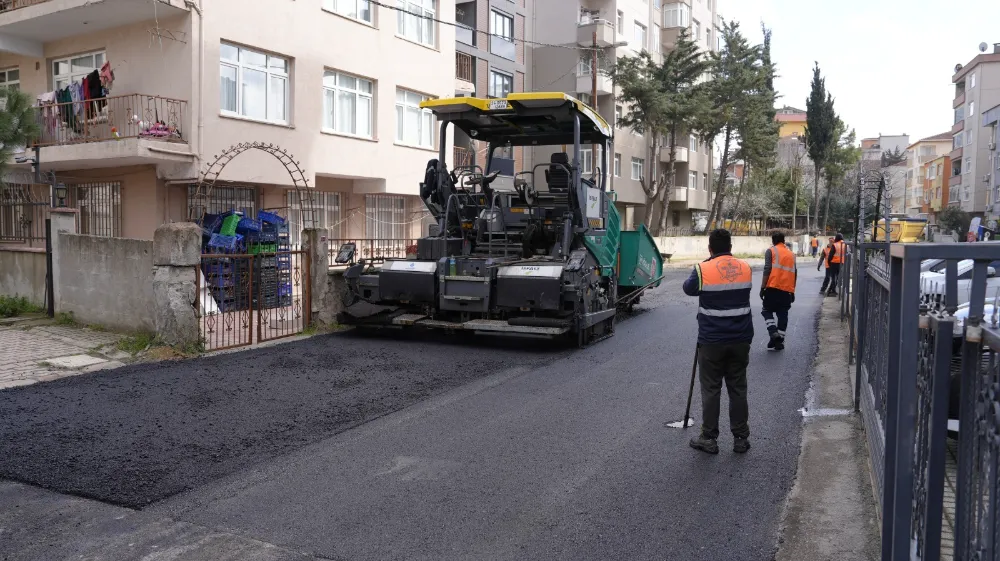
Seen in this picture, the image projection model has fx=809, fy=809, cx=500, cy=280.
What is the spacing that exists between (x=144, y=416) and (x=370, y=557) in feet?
11.7

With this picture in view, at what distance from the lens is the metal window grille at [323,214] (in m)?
18.4

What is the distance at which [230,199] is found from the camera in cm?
1684

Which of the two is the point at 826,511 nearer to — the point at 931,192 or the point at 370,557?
the point at 370,557

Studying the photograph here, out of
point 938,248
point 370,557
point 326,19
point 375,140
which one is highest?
point 326,19

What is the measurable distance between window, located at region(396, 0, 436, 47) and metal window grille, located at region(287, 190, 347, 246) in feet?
15.5

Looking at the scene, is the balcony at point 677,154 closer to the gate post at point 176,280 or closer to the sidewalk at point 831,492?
the gate post at point 176,280

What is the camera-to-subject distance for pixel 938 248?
2652 mm

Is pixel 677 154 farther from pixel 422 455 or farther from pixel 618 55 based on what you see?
pixel 422 455

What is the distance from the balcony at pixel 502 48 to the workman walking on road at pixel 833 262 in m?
19.5

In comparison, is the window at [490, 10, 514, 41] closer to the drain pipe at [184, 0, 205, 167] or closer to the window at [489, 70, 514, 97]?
the window at [489, 70, 514, 97]

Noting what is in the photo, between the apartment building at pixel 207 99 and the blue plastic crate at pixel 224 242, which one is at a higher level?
the apartment building at pixel 207 99

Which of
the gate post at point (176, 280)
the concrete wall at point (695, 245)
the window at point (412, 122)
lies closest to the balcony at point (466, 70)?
the window at point (412, 122)

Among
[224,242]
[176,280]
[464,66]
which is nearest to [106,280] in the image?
[176,280]

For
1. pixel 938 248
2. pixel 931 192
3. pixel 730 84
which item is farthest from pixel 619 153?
pixel 931 192
